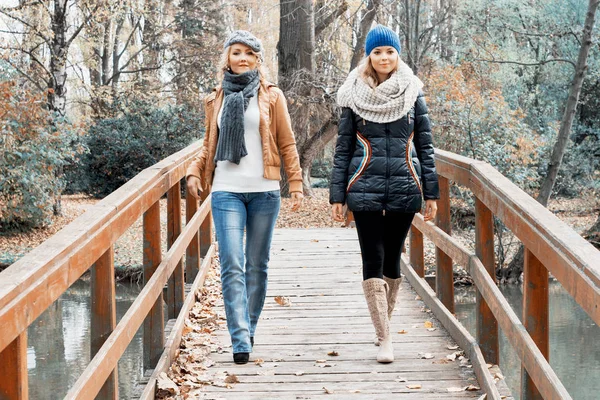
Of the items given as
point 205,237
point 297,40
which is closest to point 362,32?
point 297,40

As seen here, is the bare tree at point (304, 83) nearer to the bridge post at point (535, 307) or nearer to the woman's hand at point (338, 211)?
the woman's hand at point (338, 211)

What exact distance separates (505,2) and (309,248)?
55.7 feet

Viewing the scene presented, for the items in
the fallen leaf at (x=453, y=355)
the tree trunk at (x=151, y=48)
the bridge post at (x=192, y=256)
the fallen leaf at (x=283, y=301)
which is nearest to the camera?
the fallen leaf at (x=453, y=355)

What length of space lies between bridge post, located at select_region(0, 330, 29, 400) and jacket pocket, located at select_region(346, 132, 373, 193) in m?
2.47

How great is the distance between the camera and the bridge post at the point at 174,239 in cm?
532

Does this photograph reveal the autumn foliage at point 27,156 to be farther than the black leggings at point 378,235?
Yes

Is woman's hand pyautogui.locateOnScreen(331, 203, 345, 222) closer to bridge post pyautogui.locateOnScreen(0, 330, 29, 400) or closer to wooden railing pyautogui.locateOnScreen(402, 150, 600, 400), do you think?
wooden railing pyautogui.locateOnScreen(402, 150, 600, 400)

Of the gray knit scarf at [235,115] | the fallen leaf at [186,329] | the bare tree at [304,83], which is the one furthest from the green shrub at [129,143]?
the gray knit scarf at [235,115]

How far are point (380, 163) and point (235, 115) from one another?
31.8 inches

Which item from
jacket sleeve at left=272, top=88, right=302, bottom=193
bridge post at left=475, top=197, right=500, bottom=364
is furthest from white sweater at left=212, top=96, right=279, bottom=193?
bridge post at left=475, top=197, right=500, bottom=364

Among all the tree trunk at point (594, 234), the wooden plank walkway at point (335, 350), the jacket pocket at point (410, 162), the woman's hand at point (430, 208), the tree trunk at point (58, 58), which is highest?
the tree trunk at point (58, 58)

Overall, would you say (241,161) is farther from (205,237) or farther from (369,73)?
(205,237)

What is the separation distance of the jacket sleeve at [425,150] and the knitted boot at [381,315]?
0.56m

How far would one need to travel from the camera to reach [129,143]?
847 inches
